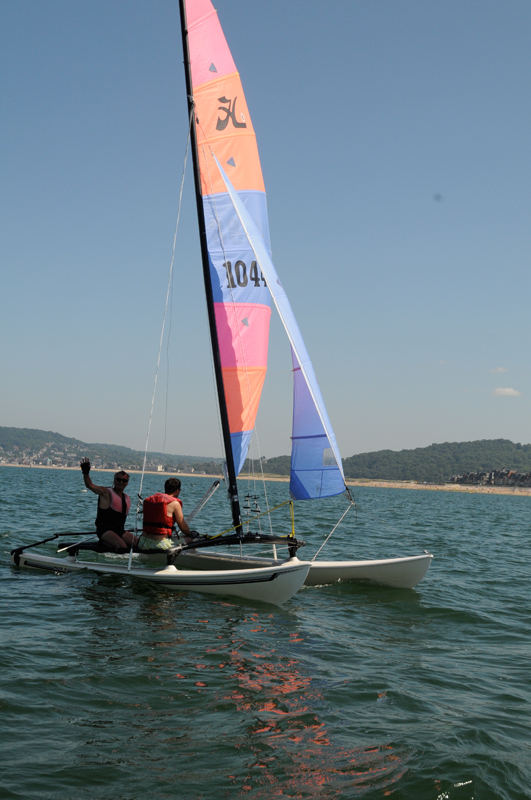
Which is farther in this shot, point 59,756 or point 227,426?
point 227,426

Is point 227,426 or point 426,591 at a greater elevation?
point 227,426

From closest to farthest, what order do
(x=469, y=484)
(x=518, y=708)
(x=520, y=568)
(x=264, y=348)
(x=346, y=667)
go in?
(x=518, y=708) < (x=346, y=667) < (x=264, y=348) < (x=520, y=568) < (x=469, y=484)

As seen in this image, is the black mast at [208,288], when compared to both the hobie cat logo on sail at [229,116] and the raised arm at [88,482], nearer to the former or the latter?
the hobie cat logo on sail at [229,116]

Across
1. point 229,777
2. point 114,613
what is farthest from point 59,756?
point 114,613

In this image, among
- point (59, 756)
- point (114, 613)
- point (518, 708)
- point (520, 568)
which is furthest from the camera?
point (520, 568)

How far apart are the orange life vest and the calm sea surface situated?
0.87m

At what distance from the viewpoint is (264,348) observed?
10.3m

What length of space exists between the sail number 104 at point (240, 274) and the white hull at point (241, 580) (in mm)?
4486

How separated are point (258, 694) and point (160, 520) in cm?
441

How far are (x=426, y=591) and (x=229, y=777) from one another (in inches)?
260

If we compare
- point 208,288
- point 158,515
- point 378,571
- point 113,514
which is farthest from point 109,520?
point 378,571

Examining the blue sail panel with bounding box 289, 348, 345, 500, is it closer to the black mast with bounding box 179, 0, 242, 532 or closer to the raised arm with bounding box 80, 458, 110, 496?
the black mast with bounding box 179, 0, 242, 532

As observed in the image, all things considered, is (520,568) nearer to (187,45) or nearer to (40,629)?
(40,629)

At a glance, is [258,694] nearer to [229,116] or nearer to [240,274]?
[240,274]
